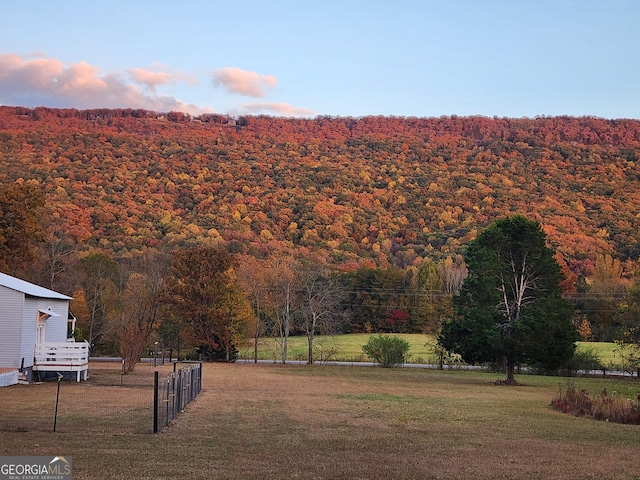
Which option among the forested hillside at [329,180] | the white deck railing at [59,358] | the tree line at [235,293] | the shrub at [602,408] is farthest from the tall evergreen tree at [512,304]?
the forested hillside at [329,180]

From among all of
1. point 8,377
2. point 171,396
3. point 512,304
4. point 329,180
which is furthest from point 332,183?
point 171,396

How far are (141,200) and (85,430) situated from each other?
8163 cm

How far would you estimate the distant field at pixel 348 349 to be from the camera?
5834 centimetres

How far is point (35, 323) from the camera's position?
102 feet

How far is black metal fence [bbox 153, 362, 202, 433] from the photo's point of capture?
14.5m

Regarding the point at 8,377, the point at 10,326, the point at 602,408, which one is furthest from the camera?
the point at 10,326

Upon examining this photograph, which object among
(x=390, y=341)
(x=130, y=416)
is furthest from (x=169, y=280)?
(x=130, y=416)

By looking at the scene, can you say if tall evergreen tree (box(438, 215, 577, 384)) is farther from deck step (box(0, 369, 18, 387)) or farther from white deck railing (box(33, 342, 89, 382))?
deck step (box(0, 369, 18, 387))

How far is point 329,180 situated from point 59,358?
266 ft

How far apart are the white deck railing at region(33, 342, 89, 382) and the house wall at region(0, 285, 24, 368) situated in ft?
1.98

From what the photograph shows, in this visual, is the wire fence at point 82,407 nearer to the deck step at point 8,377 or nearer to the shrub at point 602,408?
the deck step at point 8,377

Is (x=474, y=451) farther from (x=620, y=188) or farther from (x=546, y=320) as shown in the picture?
(x=620, y=188)

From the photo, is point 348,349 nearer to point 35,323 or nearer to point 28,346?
Answer: point 35,323

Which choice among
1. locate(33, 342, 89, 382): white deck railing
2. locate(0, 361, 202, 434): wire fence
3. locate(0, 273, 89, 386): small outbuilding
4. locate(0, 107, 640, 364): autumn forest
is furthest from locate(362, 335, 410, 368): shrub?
locate(33, 342, 89, 382): white deck railing
